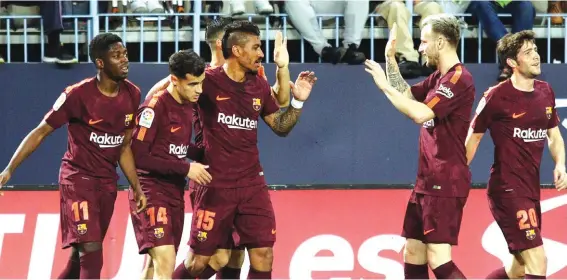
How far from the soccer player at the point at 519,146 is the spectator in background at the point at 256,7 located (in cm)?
282

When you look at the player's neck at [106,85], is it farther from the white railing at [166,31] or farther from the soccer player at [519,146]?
the white railing at [166,31]

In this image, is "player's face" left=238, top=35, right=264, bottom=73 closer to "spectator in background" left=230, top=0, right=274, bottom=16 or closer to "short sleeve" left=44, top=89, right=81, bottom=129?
"short sleeve" left=44, top=89, right=81, bottom=129

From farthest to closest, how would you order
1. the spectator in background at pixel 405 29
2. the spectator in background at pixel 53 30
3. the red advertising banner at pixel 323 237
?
1. the spectator in background at pixel 405 29
2. the spectator in background at pixel 53 30
3. the red advertising banner at pixel 323 237

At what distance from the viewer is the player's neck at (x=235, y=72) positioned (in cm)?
869

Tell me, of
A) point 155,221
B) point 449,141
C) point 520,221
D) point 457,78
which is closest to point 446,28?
point 457,78

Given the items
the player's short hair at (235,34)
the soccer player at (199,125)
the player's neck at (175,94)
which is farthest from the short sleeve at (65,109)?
the player's short hair at (235,34)

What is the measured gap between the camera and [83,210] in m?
8.41

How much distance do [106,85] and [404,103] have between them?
200cm

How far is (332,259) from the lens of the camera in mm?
10375

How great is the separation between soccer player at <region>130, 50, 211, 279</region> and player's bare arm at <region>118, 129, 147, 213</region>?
0.04 metres

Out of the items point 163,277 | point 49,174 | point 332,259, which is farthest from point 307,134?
point 163,277

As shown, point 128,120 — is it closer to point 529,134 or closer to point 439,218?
point 439,218

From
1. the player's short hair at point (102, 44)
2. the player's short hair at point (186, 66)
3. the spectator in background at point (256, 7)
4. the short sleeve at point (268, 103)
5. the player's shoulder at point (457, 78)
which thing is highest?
the spectator in background at point (256, 7)

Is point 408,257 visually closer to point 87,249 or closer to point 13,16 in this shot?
point 87,249
